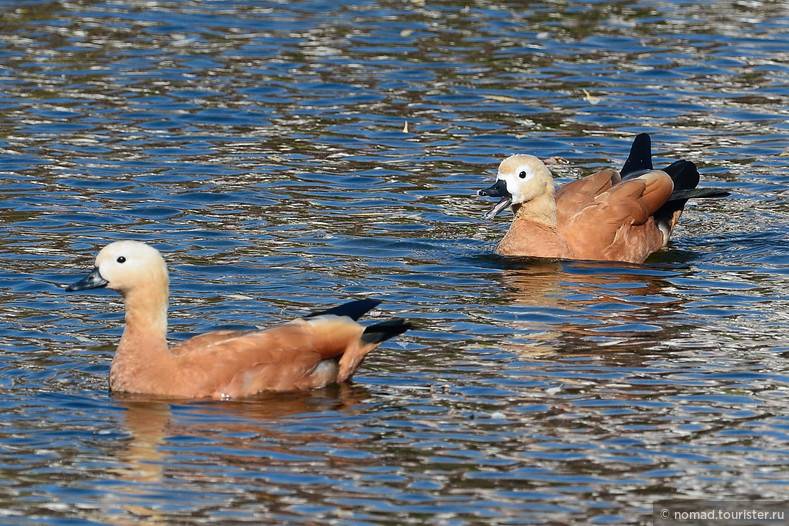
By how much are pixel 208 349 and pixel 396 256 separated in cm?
370

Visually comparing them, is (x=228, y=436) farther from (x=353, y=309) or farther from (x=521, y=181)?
(x=521, y=181)

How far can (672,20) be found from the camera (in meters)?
21.1

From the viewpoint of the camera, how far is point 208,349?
355 inches

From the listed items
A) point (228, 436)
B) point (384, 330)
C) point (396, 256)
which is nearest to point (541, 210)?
point (396, 256)

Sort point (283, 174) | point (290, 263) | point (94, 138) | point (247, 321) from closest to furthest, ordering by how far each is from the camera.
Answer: point (247, 321), point (290, 263), point (283, 174), point (94, 138)

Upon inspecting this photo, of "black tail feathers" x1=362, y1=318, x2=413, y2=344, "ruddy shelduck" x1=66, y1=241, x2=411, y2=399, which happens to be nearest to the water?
"ruddy shelduck" x1=66, y1=241, x2=411, y2=399

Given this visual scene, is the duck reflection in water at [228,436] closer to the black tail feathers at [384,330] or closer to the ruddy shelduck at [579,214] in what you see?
the black tail feathers at [384,330]

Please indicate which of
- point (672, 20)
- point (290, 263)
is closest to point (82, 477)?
point (290, 263)

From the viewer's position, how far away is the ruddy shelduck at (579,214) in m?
12.6

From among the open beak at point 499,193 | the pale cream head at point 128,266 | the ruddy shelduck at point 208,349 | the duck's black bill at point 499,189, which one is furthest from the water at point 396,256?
the pale cream head at point 128,266

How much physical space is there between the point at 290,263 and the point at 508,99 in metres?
6.38

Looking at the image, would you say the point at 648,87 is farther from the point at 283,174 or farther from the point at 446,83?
the point at 283,174

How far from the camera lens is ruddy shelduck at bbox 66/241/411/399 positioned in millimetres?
8930

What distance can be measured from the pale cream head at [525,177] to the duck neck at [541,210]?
0.14ft
